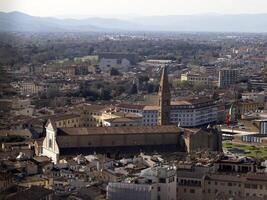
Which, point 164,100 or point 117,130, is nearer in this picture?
point 117,130

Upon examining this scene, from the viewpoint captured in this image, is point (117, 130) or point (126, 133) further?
point (117, 130)

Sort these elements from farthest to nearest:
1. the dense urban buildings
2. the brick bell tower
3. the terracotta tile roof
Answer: the brick bell tower
the terracotta tile roof
the dense urban buildings

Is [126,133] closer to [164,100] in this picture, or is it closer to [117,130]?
[117,130]

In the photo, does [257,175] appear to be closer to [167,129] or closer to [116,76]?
[167,129]

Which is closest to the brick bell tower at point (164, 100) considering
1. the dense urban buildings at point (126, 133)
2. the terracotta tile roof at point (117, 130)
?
the dense urban buildings at point (126, 133)

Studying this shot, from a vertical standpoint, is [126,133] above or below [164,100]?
below

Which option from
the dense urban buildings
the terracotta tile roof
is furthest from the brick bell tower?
the terracotta tile roof

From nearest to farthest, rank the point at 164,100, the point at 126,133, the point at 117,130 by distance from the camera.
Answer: the point at 126,133 < the point at 117,130 < the point at 164,100

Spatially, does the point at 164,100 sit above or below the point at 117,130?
above

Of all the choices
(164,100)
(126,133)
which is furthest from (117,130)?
(164,100)

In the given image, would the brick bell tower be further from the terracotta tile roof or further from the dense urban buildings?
the terracotta tile roof

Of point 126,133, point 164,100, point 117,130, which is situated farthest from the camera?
point 164,100
